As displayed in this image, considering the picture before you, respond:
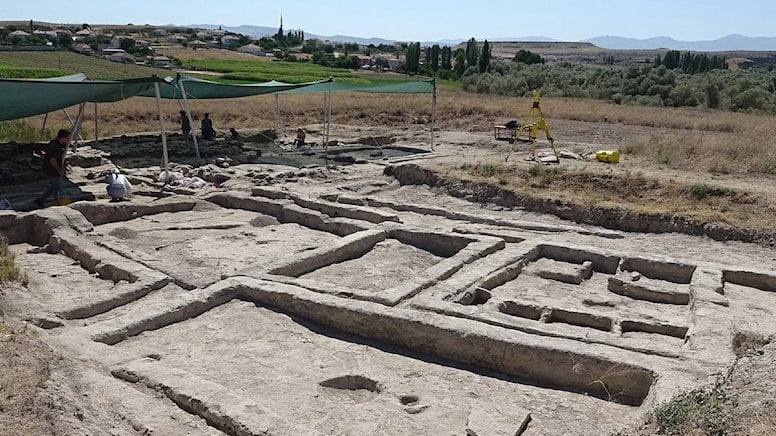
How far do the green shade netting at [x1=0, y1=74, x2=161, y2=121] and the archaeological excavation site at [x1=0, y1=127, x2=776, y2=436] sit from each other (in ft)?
8.82

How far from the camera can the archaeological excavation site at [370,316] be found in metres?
5.62

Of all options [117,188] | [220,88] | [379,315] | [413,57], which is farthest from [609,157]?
[413,57]

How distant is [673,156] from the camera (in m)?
16.4

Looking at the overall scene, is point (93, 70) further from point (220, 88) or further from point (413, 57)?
point (413, 57)

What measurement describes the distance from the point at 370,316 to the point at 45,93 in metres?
9.43

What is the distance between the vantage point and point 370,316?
723 cm

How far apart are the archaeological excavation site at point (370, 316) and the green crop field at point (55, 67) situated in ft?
85.9

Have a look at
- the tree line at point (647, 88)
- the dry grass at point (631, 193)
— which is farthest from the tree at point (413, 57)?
the dry grass at point (631, 193)

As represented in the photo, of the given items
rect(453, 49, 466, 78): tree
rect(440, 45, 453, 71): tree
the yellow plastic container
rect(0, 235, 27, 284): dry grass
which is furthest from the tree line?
rect(0, 235, 27, 284): dry grass

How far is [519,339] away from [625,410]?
120 cm

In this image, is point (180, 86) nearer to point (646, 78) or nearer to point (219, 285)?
point (219, 285)

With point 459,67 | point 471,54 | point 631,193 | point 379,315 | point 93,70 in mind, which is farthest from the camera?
point 471,54

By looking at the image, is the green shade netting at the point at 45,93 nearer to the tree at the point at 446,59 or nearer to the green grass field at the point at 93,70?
the green grass field at the point at 93,70

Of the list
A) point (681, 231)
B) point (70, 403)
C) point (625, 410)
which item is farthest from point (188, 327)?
point (681, 231)
